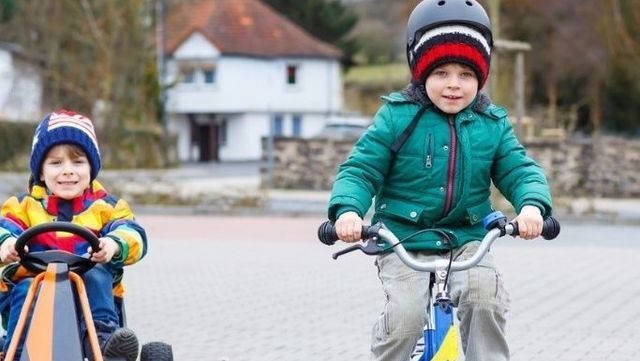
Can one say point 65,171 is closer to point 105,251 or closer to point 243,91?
point 105,251

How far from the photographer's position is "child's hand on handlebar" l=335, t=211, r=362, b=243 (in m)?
4.68

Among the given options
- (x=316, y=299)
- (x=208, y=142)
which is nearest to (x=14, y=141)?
(x=316, y=299)

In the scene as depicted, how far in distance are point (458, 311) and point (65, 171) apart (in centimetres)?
174

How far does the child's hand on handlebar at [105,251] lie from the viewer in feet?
18.0

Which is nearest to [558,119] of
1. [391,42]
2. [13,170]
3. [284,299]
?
[13,170]

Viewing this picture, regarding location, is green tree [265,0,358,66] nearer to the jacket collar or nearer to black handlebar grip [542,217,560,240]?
the jacket collar

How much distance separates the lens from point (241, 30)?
71.9 m

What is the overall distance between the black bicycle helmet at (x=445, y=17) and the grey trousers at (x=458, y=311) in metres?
0.80

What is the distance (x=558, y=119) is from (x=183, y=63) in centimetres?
2516

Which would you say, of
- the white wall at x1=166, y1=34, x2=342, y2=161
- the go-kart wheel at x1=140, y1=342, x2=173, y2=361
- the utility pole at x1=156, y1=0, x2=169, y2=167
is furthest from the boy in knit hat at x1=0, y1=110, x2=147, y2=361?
the white wall at x1=166, y1=34, x2=342, y2=161

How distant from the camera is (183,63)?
223 ft

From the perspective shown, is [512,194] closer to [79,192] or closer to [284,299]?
[79,192]

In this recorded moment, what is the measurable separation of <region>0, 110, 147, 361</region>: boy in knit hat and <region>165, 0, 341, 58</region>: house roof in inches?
2503

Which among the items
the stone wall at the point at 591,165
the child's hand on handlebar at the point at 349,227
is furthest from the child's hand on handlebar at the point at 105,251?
the stone wall at the point at 591,165
